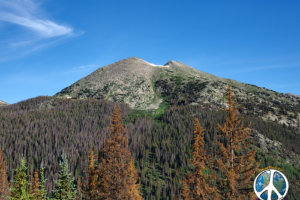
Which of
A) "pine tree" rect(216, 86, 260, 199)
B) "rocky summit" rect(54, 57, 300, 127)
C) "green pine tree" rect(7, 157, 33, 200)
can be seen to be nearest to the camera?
"green pine tree" rect(7, 157, 33, 200)

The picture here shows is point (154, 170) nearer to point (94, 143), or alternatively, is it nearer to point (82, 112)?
point (94, 143)

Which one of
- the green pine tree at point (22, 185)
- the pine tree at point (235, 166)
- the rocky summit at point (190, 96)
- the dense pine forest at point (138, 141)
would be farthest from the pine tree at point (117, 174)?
the rocky summit at point (190, 96)

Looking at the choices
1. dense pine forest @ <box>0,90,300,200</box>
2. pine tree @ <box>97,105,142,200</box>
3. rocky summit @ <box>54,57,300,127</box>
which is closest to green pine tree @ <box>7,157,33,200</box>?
pine tree @ <box>97,105,142,200</box>

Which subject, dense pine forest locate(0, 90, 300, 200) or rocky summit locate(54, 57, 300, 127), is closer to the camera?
dense pine forest locate(0, 90, 300, 200)

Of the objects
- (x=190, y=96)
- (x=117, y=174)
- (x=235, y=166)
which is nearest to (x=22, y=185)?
(x=117, y=174)

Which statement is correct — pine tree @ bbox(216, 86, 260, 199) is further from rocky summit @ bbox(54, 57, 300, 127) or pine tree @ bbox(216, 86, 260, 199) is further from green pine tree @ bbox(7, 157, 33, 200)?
rocky summit @ bbox(54, 57, 300, 127)

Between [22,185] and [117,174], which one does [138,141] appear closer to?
[22,185]

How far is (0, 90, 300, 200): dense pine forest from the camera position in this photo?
77.6 metres

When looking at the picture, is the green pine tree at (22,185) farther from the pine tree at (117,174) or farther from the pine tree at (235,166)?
the pine tree at (235,166)

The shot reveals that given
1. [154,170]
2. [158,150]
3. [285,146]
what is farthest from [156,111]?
[285,146]

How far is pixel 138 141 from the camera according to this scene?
97312 mm

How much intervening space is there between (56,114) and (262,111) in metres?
151

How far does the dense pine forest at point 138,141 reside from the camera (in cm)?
7756

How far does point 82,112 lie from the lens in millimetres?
137250
